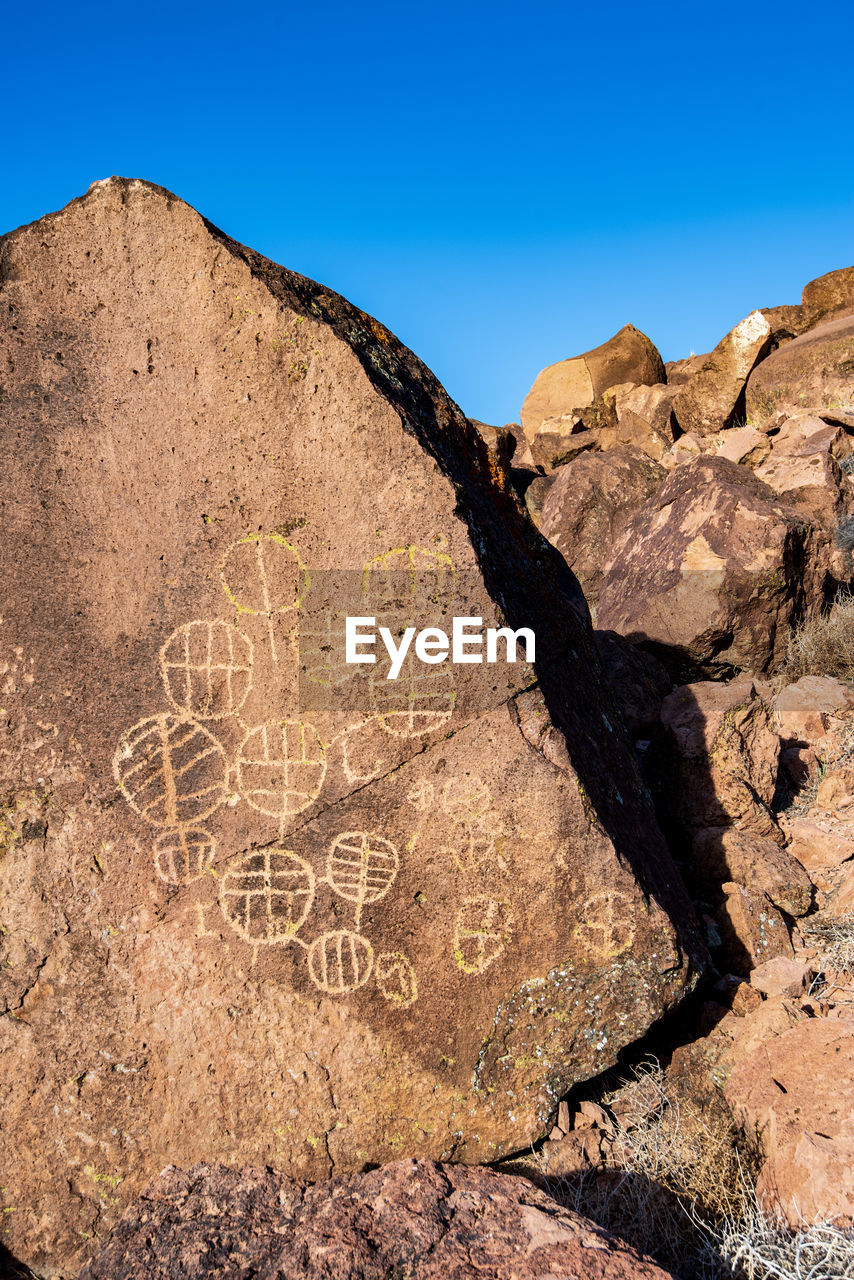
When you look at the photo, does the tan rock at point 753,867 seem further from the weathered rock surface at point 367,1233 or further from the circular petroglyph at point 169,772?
the circular petroglyph at point 169,772

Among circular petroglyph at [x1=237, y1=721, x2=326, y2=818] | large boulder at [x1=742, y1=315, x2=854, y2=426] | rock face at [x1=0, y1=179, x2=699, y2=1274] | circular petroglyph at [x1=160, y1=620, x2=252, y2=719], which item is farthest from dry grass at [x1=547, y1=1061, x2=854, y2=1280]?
large boulder at [x1=742, y1=315, x2=854, y2=426]

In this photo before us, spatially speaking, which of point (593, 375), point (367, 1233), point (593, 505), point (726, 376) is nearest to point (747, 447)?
point (593, 505)

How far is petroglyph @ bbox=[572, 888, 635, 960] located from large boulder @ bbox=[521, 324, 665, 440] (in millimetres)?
9431

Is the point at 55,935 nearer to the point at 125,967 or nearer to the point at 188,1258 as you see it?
the point at 125,967

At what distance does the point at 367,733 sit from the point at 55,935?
0.94 metres

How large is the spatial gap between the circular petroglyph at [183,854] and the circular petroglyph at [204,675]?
0.31 metres

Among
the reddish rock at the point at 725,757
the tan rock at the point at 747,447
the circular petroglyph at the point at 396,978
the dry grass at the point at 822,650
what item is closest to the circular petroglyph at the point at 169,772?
the circular petroglyph at the point at 396,978

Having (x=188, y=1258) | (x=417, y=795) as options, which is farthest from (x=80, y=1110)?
(x=417, y=795)

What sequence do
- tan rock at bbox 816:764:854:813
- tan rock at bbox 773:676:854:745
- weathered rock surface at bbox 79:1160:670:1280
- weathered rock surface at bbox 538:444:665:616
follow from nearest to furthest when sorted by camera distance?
weathered rock surface at bbox 79:1160:670:1280 < tan rock at bbox 816:764:854:813 < tan rock at bbox 773:676:854:745 < weathered rock surface at bbox 538:444:665:616

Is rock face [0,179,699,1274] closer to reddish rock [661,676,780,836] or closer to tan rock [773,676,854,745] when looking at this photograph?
reddish rock [661,676,780,836]

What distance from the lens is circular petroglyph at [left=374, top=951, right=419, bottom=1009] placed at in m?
2.03

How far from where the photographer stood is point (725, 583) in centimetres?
467

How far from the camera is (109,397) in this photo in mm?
2152

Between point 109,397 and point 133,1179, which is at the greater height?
point 109,397
